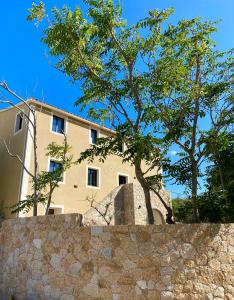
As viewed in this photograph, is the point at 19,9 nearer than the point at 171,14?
No

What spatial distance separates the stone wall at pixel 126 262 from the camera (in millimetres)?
4844

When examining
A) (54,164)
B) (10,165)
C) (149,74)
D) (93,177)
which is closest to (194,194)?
(149,74)

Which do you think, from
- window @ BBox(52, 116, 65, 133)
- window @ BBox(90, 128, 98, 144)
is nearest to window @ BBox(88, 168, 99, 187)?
window @ BBox(90, 128, 98, 144)

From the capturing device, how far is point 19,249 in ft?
22.8

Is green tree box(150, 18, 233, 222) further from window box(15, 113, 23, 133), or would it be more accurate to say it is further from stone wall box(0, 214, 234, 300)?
window box(15, 113, 23, 133)

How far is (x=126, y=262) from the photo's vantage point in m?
5.25

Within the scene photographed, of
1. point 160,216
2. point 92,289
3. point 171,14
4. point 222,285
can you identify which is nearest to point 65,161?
point 92,289

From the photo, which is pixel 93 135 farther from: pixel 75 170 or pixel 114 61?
pixel 114 61

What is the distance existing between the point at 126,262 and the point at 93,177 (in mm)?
12645

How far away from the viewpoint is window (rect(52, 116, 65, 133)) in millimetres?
16623

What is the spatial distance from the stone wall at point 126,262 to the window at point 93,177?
1078 cm

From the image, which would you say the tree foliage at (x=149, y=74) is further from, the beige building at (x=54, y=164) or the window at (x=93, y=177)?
the window at (x=93, y=177)

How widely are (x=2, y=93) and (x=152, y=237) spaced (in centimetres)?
709

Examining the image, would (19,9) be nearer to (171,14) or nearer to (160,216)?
(171,14)
